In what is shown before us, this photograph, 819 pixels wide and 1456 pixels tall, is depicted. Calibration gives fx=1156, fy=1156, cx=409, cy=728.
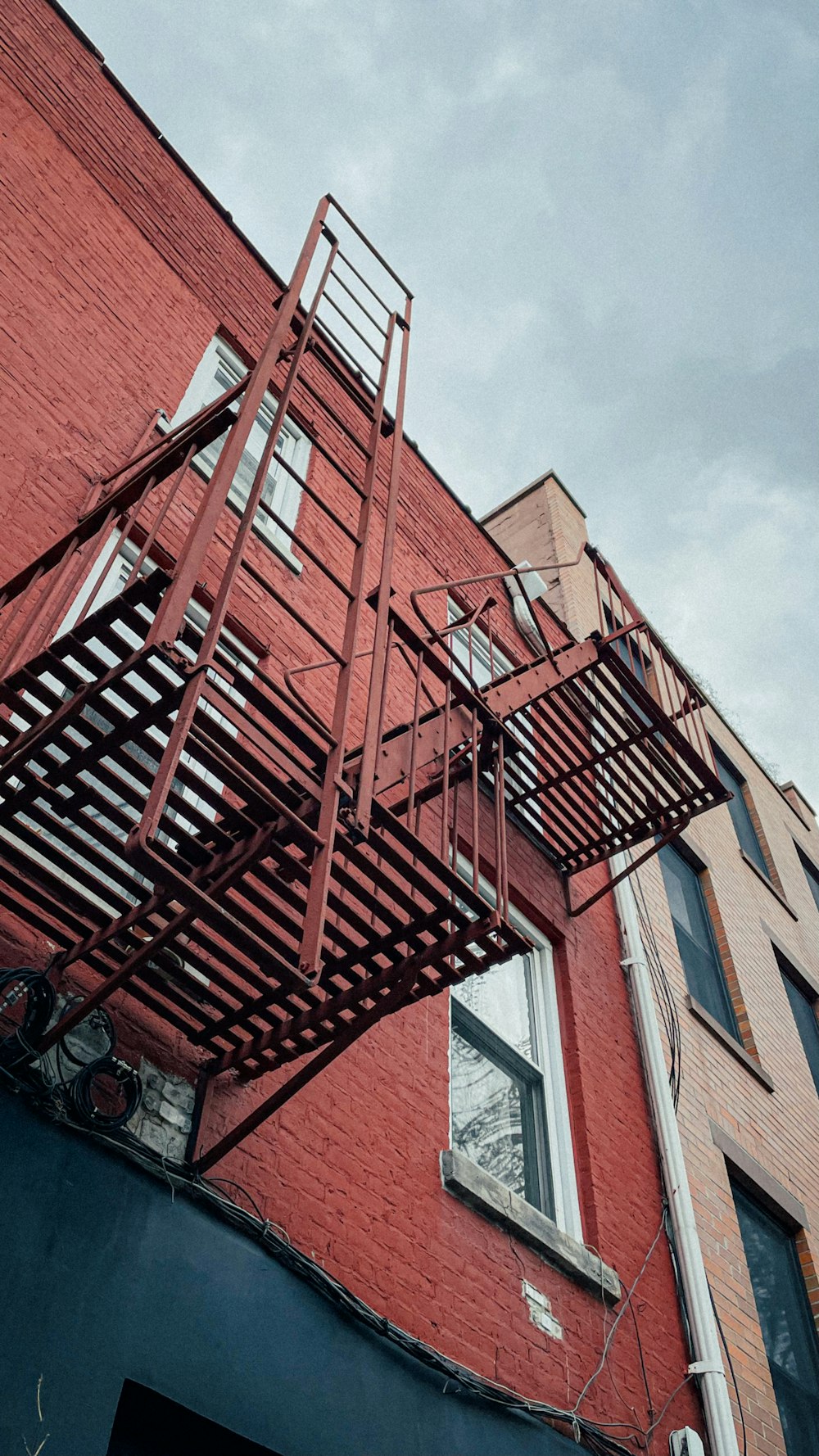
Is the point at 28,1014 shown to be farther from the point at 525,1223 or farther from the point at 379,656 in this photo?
the point at 525,1223

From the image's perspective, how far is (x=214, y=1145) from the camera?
16.8 feet

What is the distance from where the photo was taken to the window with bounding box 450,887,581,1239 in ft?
23.3

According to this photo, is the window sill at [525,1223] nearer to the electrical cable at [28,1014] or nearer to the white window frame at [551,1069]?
the white window frame at [551,1069]

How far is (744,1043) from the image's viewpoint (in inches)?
439

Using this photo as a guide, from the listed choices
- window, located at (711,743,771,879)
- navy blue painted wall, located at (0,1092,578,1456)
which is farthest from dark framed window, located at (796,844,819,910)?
navy blue painted wall, located at (0,1092,578,1456)

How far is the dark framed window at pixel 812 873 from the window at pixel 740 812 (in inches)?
66.7

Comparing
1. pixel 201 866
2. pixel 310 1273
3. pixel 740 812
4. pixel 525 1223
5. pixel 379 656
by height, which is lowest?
pixel 310 1273

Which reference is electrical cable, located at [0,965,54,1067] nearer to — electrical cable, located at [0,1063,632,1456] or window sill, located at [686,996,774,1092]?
electrical cable, located at [0,1063,632,1456]

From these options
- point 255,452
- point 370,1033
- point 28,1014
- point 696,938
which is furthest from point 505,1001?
point 255,452

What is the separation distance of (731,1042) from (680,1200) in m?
2.60

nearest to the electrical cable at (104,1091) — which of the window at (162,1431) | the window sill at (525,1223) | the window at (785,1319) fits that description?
the window at (162,1431)

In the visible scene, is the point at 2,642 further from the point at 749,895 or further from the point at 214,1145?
the point at 749,895

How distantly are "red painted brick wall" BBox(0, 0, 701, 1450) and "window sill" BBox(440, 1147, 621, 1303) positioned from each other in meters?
0.07

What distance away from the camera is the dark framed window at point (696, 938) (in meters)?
11.2
